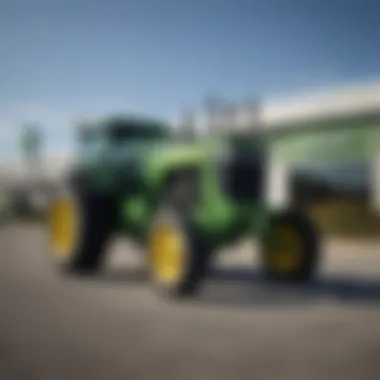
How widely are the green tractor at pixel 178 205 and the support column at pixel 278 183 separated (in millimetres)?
24

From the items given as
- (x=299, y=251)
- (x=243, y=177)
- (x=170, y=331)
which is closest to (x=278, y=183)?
(x=243, y=177)

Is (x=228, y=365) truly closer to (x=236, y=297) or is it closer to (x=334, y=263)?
(x=236, y=297)

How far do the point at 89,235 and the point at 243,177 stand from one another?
1.68ft

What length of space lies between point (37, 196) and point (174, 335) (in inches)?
17.0

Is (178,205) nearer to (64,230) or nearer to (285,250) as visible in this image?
(285,250)

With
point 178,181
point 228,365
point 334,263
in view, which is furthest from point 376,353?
point 178,181

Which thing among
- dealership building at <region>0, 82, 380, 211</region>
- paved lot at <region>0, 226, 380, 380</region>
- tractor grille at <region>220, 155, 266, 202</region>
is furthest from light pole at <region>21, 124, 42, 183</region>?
tractor grille at <region>220, 155, 266, 202</region>

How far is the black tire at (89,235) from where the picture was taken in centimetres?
212

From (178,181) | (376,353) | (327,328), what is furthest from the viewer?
(178,181)

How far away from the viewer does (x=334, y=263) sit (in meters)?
2.13

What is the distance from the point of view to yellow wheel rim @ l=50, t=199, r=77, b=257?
7.16ft

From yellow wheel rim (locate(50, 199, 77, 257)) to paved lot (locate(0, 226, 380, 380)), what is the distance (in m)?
0.28

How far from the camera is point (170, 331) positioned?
1502 mm

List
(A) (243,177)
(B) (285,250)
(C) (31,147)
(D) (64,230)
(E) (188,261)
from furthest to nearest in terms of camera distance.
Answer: (D) (64,230)
(B) (285,250)
(A) (243,177)
(E) (188,261)
(C) (31,147)
